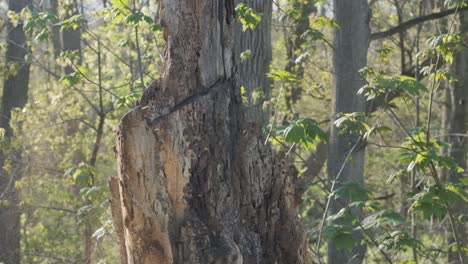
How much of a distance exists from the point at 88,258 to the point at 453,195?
409 centimetres

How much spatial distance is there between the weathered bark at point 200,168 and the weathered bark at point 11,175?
4.93m

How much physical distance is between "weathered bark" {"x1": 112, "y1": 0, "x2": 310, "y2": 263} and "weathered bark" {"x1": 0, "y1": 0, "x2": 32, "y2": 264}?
4.93 metres

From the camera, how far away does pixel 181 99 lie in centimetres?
348

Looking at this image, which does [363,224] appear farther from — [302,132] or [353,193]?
[302,132]

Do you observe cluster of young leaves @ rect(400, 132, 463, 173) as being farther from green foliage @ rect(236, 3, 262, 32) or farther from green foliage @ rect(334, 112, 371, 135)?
green foliage @ rect(236, 3, 262, 32)

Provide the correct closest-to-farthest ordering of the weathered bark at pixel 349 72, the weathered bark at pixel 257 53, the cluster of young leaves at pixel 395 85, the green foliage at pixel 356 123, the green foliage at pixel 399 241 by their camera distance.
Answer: the cluster of young leaves at pixel 395 85 → the green foliage at pixel 399 241 → the green foliage at pixel 356 123 → the weathered bark at pixel 349 72 → the weathered bark at pixel 257 53

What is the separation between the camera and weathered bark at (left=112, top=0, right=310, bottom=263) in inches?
132

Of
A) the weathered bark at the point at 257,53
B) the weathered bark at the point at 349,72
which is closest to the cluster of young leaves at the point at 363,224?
the weathered bark at the point at 349,72

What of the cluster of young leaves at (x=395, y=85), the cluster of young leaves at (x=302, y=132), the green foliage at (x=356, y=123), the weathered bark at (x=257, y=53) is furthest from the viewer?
the weathered bark at (x=257, y=53)

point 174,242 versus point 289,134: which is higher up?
point 289,134

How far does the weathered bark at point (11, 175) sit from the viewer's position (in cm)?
918

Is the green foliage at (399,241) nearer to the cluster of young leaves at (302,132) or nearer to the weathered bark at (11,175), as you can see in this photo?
the cluster of young leaves at (302,132)

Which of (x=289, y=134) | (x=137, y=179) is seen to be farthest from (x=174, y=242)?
(x=289, y=134)

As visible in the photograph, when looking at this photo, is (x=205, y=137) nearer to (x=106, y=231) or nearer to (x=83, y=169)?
(x=106, y=231)
